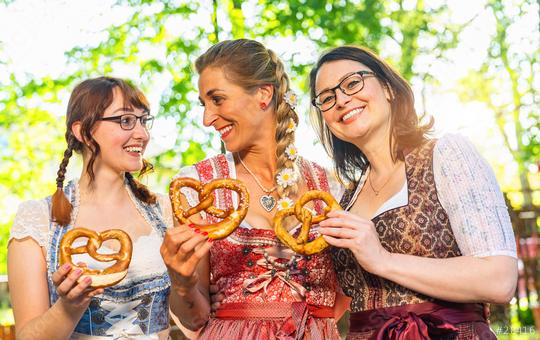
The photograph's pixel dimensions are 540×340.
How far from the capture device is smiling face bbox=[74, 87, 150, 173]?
11.2 feet

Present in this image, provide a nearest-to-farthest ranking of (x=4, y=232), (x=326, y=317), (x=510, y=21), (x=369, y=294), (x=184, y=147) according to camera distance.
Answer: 1. (x=369, y=294)
2. (x=326, y=317)
3. (x=184, y=147)
4. (x=4, y=232)
5. (x=510, y=21)

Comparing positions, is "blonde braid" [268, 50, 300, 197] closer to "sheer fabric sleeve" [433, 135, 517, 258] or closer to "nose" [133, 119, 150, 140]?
"nose" [133, 119, 150, 140]

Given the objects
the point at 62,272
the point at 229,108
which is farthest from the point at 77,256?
the point at 229,108

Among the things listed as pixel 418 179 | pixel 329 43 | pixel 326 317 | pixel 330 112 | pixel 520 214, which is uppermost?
pixel 329 43

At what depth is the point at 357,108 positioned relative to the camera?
2787 millimetres

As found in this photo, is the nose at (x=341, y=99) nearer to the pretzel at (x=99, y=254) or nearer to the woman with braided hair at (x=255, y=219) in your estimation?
the woman with braided hair at (x=255, y=219)

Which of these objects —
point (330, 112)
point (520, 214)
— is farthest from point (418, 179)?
point (520, 214)

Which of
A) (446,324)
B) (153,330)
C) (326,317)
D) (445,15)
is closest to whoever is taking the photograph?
(446,324)

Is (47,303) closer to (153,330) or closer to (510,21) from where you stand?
(153,330)

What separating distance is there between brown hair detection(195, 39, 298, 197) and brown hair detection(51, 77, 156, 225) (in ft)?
1.71

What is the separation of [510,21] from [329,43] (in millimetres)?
7850

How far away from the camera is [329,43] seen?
816 cm

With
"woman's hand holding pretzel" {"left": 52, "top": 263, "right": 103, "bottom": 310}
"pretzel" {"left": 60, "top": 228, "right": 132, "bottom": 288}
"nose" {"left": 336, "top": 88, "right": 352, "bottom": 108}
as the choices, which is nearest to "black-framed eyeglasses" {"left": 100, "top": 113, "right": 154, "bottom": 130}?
"pretzel" {"left": 60, "top": 228, "right": 132, "bottom": 288}

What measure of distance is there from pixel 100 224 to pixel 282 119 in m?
0.94
